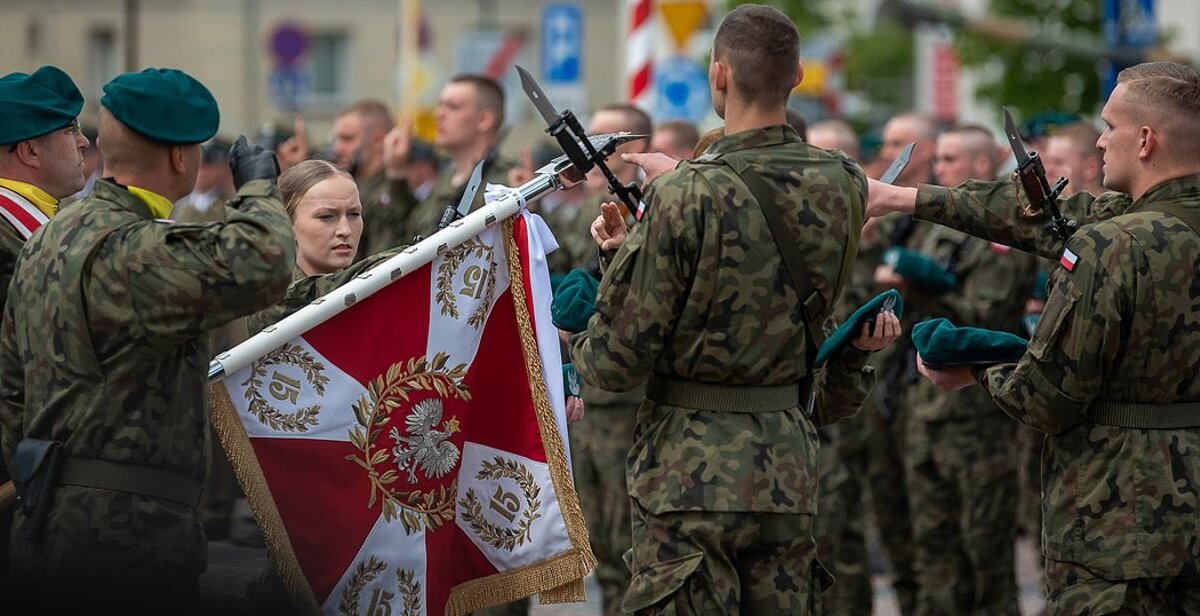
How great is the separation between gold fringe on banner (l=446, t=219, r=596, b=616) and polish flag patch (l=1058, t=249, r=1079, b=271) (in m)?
1.61

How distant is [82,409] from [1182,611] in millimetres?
3119

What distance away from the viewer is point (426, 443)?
5383 millimetres

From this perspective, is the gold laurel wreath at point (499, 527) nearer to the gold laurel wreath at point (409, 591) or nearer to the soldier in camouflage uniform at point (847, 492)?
the gold laurel wreath at point (409, 591)

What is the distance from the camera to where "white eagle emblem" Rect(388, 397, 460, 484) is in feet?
17.5

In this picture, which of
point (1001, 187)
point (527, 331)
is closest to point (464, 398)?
point (527, 331)

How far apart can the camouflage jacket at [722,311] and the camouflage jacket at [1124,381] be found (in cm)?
69

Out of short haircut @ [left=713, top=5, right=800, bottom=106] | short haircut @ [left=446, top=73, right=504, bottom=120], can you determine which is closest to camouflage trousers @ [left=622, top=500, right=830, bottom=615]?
short haircut @ [left=713, top=5, right=800, bottom=106]

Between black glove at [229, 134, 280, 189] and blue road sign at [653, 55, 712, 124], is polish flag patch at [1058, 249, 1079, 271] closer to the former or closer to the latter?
black glove at [229, 134, 280, 189]

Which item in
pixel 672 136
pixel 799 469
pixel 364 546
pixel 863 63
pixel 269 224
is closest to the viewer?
pixel 269 224

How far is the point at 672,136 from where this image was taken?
354 inches

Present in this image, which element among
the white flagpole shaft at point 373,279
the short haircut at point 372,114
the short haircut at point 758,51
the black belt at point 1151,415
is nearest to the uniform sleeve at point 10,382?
the white flagpole shaft at point 373,279

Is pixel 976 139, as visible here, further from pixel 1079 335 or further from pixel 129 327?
pixel 129 327

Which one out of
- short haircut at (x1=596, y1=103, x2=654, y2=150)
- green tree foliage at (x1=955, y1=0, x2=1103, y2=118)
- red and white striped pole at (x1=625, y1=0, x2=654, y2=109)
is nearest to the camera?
short haircut at (x1=596, y1=103, x2=654, y2=150)

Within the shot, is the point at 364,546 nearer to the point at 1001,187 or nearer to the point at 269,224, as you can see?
the point at 269,224
